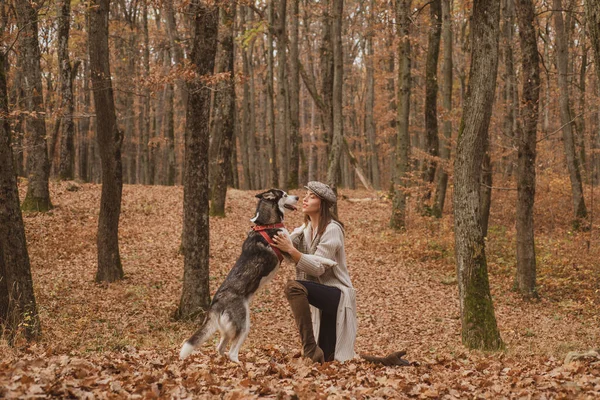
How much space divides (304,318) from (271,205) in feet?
4.33

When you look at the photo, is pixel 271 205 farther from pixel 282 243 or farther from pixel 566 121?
pixel 566 121

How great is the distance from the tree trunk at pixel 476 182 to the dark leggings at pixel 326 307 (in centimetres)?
278

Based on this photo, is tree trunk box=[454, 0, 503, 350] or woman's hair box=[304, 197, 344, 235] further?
tree trunk box=[454, 0, 503, 350]

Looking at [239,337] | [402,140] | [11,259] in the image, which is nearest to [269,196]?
[239,337]

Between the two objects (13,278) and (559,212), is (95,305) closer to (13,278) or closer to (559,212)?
(13,278)

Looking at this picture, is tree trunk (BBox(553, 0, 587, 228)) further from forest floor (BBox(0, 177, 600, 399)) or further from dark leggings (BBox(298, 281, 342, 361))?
dark leggings (BBox(298, 281, 342, 361))

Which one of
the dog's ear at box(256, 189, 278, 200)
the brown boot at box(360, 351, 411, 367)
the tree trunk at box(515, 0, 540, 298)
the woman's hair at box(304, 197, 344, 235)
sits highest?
the tree trunk at box(515, 0, 540, 298)

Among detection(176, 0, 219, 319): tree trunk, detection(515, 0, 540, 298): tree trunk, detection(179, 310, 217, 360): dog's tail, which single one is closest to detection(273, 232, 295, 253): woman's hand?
detection(179, 310, 217, 360): dog's tail

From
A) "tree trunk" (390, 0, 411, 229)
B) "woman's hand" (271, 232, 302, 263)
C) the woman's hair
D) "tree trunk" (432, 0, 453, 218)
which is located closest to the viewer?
"woman's hand" (271, 232, 302, 263)

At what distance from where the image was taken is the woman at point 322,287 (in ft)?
19.7

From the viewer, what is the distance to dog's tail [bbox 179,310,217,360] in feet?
17.7

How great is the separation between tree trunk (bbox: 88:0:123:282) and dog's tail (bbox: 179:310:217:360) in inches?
285

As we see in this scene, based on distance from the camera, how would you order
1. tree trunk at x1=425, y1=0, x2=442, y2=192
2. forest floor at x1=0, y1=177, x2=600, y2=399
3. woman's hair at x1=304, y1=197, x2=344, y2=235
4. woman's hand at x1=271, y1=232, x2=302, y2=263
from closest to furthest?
forest floor at x1=0, y1=177, x2=600, y2=399 → woman's hand at x1=271, y1=232, x2=302, y2=263 → woman's hair at x1=304, y1=197, x2=344, y2=235 → tree trunk at x1=425, y1=0, x2=442, y2=192

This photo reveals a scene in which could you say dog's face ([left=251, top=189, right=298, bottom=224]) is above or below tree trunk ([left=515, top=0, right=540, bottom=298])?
below
